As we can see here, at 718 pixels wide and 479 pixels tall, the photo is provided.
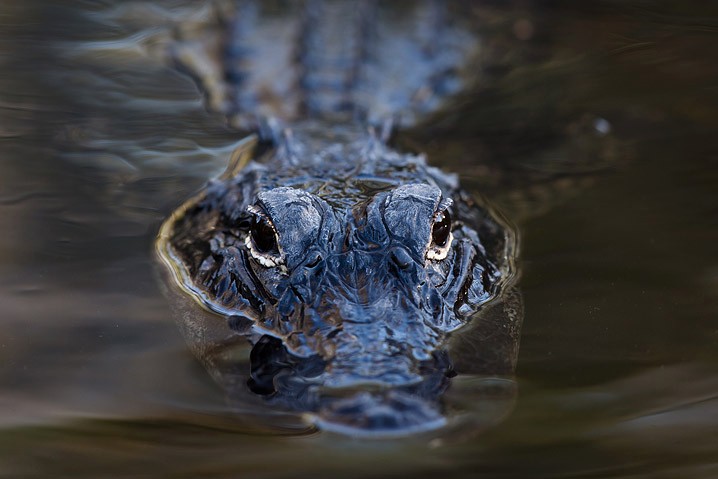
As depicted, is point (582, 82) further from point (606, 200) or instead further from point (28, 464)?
point (28, 464)

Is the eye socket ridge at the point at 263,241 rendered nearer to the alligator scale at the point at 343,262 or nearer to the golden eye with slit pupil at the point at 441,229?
the alligator scale at the point at 343,262

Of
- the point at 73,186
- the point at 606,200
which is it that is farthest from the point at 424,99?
Result: the point at 73,186

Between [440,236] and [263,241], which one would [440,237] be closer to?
[440,236]

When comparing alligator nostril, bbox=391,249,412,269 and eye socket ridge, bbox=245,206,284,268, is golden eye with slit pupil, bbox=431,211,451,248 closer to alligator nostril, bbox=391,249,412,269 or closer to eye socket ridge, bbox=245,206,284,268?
alligator nostril, bbox=391,249,412,269

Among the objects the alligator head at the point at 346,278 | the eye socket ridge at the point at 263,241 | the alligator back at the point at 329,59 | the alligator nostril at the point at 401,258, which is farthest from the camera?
the alligator back at the point at 329,59

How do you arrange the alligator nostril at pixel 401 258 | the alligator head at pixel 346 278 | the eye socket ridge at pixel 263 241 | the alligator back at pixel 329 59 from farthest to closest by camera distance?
the alligator back at pixel 329 59 → the eye socket ridge at pixel 263 241 → the alligator nostril at pixel 401 258 → the alligator head at pixel 346 278

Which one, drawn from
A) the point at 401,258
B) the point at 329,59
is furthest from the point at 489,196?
the point at 329,59

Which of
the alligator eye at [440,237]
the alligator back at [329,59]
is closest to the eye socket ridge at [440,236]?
the alligator eye at [440,237]

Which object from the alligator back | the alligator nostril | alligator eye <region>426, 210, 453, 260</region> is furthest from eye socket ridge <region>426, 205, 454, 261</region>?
the alligator back
